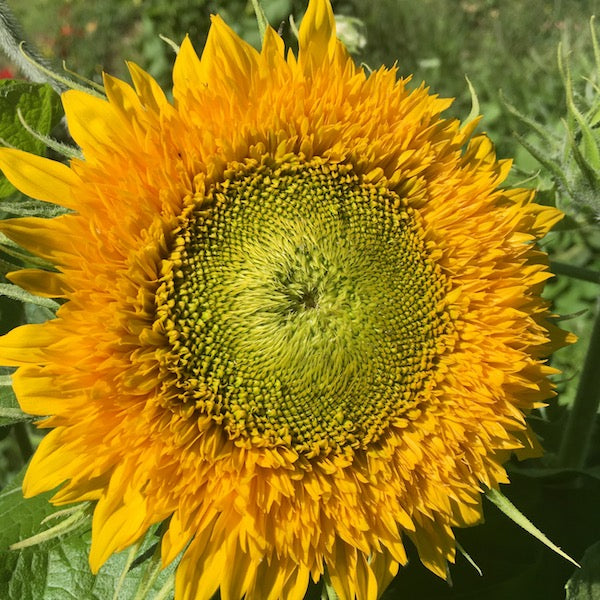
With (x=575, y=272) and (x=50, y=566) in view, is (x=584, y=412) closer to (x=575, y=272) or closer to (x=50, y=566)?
(x=575, y=272)

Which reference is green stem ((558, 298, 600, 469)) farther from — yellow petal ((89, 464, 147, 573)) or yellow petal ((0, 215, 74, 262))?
yellow petal ((0, 215, 74, 262))

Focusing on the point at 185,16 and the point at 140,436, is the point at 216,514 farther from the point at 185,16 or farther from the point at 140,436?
the point at 185,16

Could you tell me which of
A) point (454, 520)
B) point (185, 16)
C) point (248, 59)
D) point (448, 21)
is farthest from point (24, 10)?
point (454, 520)

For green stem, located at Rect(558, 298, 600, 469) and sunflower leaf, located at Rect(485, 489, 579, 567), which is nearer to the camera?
sunflower leaf, located at Rect(485, 489, 579, 567)

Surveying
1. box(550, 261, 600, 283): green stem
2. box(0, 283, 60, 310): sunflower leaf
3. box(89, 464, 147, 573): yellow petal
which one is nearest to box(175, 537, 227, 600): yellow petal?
box(89, 464, 147, 573): yellow petal

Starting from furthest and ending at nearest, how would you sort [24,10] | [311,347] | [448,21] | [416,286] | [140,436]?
[24,10], [448,21], [416,286], [311,347], [140,436]

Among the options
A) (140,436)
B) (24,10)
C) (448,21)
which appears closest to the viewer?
(140,436)

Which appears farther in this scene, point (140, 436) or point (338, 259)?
point (338, 259)

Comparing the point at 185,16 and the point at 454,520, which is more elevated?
the point at 185,16
